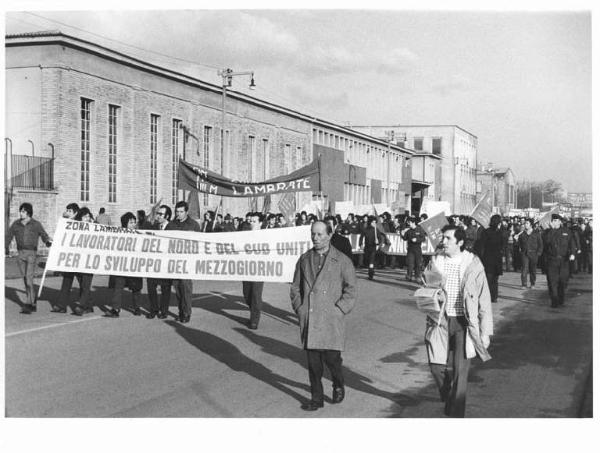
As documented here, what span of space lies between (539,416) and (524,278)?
14452mm

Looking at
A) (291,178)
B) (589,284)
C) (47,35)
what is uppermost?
(47,35)

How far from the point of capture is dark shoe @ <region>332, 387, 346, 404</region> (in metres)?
7.66

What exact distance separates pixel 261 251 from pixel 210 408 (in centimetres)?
528

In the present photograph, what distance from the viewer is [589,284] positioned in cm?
2273

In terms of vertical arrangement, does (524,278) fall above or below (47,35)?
below

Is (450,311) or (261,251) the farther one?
(261,251)

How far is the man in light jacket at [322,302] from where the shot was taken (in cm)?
739

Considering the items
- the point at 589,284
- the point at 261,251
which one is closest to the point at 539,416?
the point at 261,251

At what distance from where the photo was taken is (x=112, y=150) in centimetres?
3194

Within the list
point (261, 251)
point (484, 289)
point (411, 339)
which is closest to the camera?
point (484, 289)

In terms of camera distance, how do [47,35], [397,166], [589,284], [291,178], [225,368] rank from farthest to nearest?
1. [397,166]
2. [47,35]
3. [589,284]
4. [291,178]
5. [225,368]

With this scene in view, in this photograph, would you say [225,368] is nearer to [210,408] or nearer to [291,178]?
[210,408]

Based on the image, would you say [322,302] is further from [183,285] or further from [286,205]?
[286,205]

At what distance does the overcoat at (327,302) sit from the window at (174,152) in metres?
29.3
